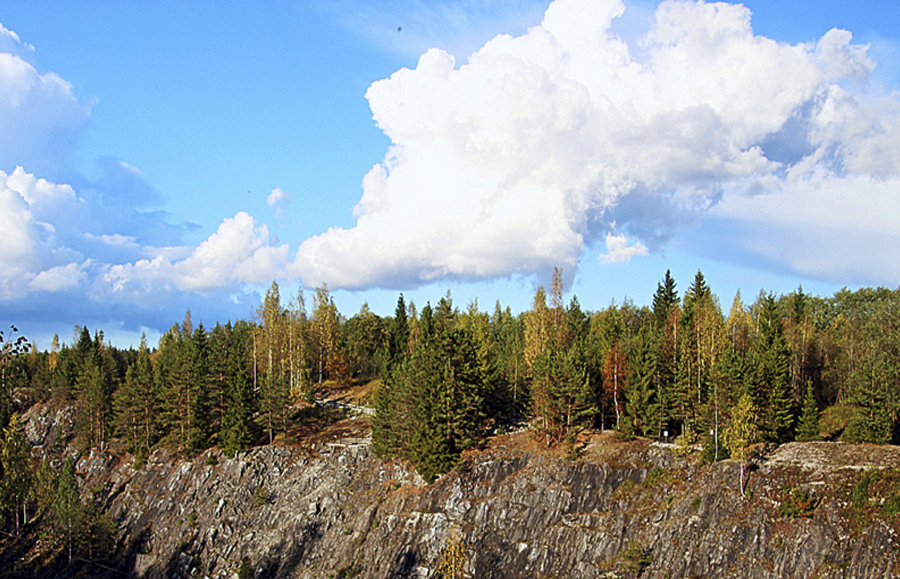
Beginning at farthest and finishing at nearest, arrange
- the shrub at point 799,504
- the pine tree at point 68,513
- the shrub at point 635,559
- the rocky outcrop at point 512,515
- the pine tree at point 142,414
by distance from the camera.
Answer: the pine tree at point 142,414 < the pine tree at point 68,513 < the shrub at point 635,559 < the shrub at point 799,504 < the rocky outcrop at point 512,515

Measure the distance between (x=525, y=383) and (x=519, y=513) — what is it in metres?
24.1

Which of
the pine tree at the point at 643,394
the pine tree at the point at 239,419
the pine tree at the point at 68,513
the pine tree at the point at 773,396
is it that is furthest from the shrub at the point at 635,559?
the pine tree at the point at 68,513

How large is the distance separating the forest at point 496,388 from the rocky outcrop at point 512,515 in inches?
140

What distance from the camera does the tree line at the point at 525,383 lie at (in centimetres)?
6184

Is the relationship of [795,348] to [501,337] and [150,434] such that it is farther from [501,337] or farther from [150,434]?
[150,434]

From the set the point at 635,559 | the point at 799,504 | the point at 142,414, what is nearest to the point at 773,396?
the point at 799,504

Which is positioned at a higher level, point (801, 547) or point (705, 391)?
point (705, 391)

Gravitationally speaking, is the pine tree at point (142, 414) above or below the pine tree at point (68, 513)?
above

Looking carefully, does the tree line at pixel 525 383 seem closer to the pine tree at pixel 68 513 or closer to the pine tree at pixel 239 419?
the pine tree at pixel 239 419

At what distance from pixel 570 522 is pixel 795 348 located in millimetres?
58897

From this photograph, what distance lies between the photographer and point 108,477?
92375 mm

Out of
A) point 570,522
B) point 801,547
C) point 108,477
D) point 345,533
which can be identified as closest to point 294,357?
point 108,477

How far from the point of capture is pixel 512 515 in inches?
2371

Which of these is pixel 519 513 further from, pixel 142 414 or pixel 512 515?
pixel 142 414
